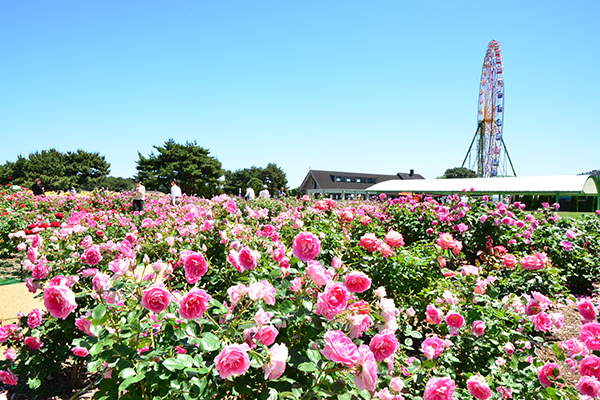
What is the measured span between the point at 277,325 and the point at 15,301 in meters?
5.02

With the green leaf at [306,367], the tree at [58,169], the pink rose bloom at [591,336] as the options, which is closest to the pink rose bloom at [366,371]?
the green leaf at [306,367]

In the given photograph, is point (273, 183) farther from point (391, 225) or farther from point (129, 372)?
point (129, 372)

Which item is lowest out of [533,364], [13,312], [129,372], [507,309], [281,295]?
[13,312]

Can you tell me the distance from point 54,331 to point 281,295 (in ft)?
6.11

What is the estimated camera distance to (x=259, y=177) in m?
67.1

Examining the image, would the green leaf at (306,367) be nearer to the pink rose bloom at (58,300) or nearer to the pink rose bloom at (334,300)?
the pink rose bloom at (334,300)

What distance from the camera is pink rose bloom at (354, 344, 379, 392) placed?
3.43 feet

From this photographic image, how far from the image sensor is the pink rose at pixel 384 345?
48.7 inches

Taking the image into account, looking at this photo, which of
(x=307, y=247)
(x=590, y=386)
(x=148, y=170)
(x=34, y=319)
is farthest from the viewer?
(x=148, y=170)

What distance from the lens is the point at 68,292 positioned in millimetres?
→ 1361

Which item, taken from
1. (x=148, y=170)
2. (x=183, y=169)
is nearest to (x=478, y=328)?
(x=183, y=169)

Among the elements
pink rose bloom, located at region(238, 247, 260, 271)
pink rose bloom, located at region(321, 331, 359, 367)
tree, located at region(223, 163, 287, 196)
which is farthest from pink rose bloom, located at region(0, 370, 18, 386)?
tree, located at region(223, 163, 287, 196)

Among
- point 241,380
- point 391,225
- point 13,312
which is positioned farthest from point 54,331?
point 391,225

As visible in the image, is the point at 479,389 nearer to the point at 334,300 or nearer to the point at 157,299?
the point at 334,300
